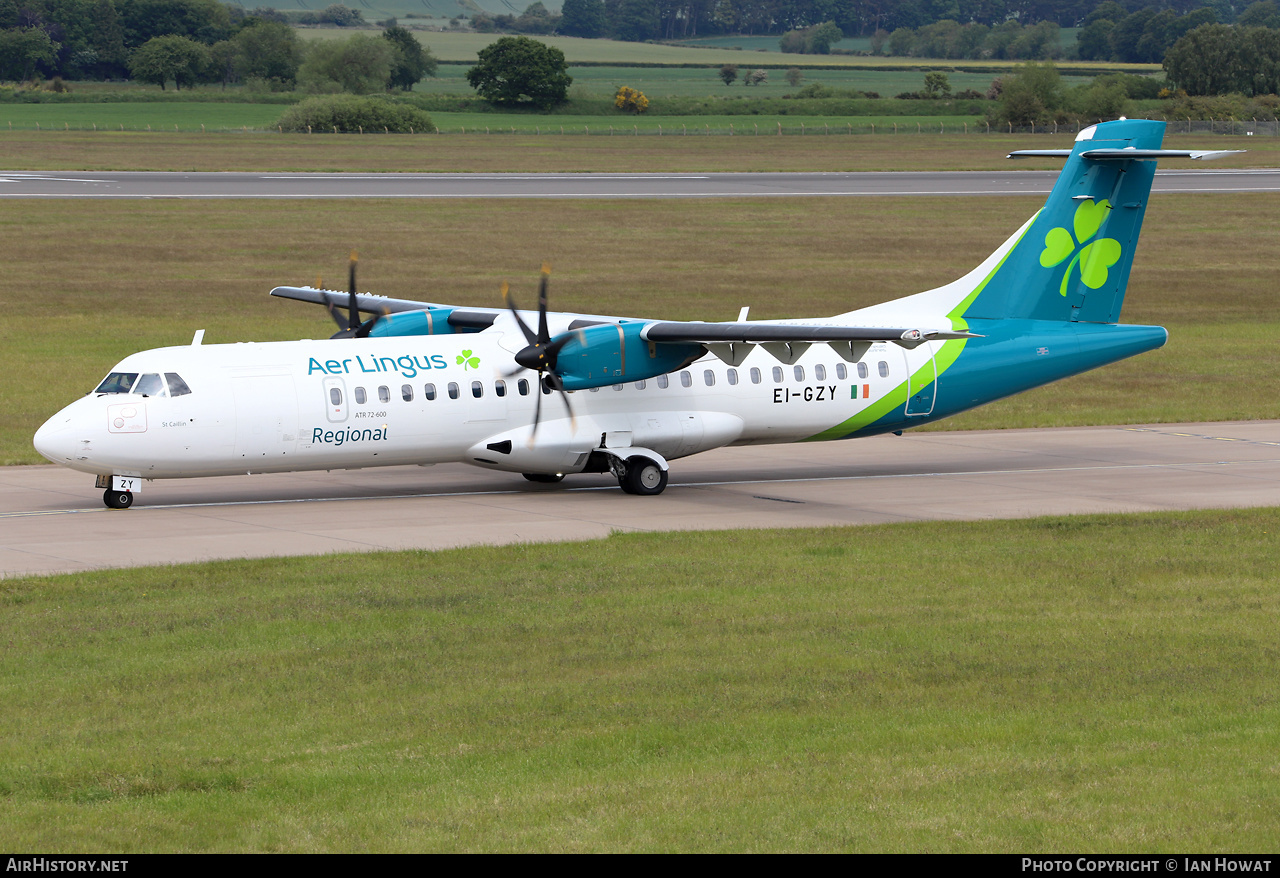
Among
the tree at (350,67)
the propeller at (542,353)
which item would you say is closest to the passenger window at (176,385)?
the propeller at (542,353)

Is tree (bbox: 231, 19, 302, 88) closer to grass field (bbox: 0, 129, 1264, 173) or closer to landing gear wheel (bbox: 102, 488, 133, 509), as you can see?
grass field (bbox: 0, 129, 1264, 173)

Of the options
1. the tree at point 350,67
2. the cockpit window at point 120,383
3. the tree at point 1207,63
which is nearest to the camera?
the cockpit window at point 120,383

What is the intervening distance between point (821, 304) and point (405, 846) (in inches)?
1799

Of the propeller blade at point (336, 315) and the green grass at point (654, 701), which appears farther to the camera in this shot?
the propeller blade at point (336, 315)

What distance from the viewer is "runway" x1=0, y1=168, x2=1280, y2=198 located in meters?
78.2

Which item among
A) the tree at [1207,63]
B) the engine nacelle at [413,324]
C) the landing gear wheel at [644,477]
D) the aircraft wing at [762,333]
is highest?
the tree at [1207,63]

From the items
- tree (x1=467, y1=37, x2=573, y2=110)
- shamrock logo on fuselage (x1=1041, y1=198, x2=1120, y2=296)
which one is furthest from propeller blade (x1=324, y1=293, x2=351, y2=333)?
tree (x1=467, y1=37, x2=573, y2=110)

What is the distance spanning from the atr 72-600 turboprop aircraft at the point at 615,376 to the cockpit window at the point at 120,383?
26mm

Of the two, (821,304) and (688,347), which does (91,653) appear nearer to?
(688,347)

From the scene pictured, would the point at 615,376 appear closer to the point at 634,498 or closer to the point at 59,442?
the point at 634,498

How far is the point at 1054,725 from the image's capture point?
13.3 metres

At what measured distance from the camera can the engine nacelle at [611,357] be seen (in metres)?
25.7

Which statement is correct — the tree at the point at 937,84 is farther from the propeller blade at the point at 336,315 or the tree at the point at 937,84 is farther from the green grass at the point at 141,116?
the propeller blade at the point at 336,315

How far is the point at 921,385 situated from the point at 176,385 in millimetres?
13267
